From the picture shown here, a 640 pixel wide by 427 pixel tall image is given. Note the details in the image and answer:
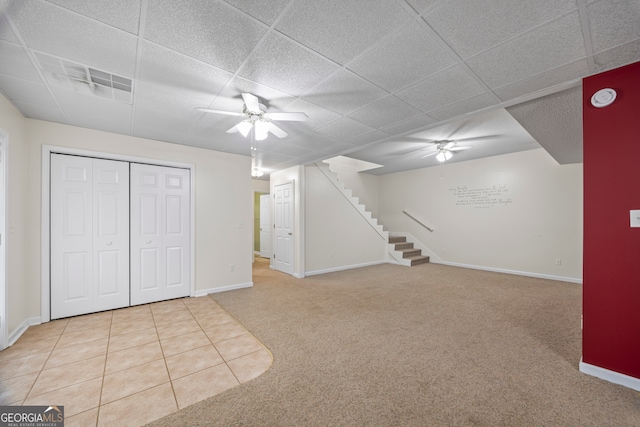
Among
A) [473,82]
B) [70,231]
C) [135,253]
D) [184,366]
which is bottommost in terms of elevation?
[184,366]

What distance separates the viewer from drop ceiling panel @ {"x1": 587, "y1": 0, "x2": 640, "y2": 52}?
4.61 ft

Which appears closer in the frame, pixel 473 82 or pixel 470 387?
pixel 470 387

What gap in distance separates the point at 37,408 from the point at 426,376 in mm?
2814

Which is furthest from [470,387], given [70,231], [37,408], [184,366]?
[70,231]

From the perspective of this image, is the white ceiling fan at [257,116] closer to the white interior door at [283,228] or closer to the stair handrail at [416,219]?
the white interior door at [283,228]

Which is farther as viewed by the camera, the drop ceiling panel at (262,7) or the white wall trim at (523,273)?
the white wall trim at (523,273)

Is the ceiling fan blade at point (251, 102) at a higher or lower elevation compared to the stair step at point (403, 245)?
higher

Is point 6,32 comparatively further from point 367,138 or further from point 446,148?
point 446,148

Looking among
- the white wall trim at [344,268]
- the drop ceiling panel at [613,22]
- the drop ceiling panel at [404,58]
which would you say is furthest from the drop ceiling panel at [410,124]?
the white wall trim at [344,268]

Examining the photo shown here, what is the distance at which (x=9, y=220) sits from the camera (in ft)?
8.38

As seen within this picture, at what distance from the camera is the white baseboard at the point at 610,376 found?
185 centimetres

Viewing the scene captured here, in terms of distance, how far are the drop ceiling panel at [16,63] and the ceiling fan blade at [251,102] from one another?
155 cm

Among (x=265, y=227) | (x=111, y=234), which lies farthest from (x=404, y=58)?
(x=265, y=227)

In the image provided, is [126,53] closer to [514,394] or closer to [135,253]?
[135,253]
